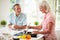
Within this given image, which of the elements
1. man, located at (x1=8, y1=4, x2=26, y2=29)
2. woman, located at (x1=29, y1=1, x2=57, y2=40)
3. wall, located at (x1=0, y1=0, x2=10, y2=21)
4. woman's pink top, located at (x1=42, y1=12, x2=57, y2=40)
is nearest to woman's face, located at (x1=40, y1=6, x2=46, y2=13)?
woman, located at (x1=29, y1=1, x2=57, y2=40)

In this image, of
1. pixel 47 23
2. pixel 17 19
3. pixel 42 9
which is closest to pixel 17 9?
pixel 17 19

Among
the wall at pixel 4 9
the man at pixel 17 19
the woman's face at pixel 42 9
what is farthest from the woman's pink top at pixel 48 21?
the wall at pixel 4 9

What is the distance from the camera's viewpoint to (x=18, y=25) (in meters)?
4.12

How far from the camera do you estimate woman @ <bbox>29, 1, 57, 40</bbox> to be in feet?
12.3

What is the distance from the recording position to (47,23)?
148 inches

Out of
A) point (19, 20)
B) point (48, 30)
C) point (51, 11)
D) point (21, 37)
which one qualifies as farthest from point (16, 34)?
point (51, 11)

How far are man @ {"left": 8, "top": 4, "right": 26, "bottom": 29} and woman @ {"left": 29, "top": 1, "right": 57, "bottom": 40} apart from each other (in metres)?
0.41

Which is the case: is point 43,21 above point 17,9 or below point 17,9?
below

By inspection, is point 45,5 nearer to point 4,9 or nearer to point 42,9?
point 42,9

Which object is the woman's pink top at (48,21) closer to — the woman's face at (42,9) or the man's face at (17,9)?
the woman's face at (42,9)

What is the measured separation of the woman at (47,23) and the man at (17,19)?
41cm

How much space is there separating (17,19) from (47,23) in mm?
791

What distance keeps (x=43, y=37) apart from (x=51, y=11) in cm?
64

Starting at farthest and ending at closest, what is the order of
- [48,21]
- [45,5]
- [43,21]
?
[43,21]
[45,5]
[48,21]
